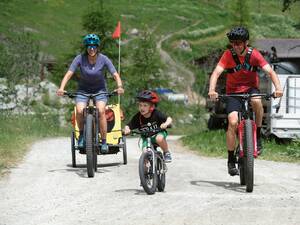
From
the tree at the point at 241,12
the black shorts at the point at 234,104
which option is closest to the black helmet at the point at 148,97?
the black shorts at the point at 234,104

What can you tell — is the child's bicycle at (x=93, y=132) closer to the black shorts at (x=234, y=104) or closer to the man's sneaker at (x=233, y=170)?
the man's sneaker at (x=233, y=170)

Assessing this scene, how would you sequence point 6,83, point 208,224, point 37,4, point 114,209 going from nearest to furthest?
point 208,224
point 114,209
point 6,83
point 37,4

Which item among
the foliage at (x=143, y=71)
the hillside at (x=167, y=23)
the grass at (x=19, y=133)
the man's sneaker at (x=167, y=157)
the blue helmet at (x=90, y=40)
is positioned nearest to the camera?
the man's sneaker at (x=167, y=157)

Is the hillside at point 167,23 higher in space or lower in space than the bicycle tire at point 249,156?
higher

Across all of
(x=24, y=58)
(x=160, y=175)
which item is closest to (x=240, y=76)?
(x=160, y=175)

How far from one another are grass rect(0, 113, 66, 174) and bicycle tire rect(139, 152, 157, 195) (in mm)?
3247

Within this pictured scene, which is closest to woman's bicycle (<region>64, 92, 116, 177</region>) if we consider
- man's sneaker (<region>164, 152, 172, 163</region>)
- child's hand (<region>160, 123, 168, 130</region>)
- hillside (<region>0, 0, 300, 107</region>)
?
man's sneaker (<region>164, 152, 172, 163</region>)

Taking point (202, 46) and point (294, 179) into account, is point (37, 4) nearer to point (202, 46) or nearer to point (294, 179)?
point (202, 46)

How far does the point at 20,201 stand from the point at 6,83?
29.0m

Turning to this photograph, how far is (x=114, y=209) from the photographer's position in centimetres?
801

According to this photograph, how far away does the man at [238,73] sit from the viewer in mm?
9539

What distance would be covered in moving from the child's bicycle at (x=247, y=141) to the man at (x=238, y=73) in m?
0.09

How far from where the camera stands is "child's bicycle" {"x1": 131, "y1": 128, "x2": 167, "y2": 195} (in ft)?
29.4

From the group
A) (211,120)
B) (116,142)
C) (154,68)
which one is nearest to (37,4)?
(154,68)
